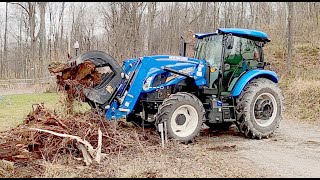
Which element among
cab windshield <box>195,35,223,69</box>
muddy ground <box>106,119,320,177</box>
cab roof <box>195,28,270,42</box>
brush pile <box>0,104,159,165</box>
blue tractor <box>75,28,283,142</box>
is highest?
cab roof <box>195,28,270,42</box>

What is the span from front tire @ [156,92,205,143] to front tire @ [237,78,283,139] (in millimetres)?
1029

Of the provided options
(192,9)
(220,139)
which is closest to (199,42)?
(220,139)

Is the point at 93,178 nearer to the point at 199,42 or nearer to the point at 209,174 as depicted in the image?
the point at 209,174

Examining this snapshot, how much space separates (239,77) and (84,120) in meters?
3.50

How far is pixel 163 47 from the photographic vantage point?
36062 millimetres

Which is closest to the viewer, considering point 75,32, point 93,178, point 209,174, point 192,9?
point 93,178

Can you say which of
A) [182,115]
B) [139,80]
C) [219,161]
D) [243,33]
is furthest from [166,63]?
[219,161]

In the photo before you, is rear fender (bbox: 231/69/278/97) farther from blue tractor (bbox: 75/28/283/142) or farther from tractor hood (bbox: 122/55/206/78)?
tractor hood (bbox: 122/55/206/78)

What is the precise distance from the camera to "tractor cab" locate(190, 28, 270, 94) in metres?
7.69

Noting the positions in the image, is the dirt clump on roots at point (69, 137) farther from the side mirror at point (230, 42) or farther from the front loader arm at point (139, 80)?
the side mirror at point (230, 42)

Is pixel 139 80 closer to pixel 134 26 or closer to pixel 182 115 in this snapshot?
pixel 182 115

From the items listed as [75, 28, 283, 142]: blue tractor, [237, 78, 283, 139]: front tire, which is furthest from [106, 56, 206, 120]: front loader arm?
[237, 78, 283, 139]: front tire

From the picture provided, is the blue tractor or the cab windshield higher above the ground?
the cab windshield

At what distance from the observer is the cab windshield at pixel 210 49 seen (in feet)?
25.9
